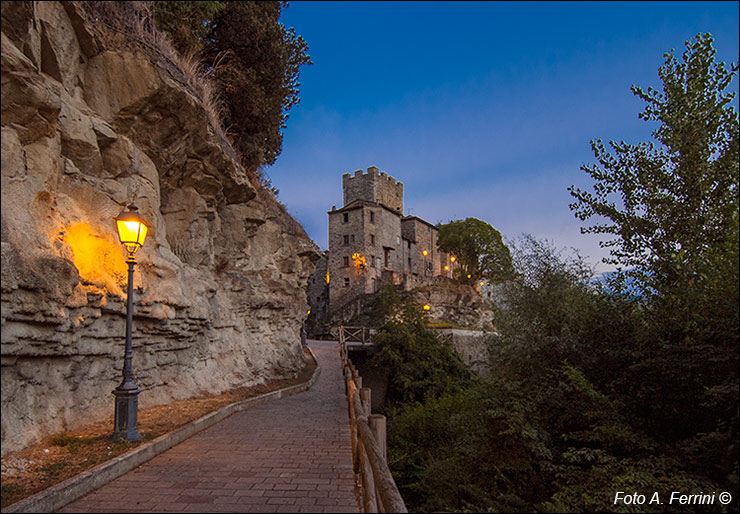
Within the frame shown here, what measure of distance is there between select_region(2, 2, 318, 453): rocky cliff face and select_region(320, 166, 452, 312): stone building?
1410 inches

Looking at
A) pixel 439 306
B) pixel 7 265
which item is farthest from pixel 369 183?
pixel 7 265

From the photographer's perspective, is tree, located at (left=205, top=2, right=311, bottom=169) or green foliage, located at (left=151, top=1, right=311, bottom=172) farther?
tree, located at (left=205, top=2, right=311, bottom=169)

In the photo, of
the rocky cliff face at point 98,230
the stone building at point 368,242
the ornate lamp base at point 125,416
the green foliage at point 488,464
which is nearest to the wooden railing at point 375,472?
the green foliage at point 488,464

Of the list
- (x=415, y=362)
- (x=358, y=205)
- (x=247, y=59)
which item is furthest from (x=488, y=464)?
(x=358, y=205)

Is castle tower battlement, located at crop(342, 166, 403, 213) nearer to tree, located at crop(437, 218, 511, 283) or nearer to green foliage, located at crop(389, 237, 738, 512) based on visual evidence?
tree, located at crop(437, 218, 511, 283)

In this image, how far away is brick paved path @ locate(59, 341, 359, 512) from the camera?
4664 millimetres

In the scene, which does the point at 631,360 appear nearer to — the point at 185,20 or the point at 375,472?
the point at 375,472

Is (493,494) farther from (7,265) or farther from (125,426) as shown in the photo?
(7,265)

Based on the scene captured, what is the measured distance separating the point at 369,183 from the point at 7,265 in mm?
51988

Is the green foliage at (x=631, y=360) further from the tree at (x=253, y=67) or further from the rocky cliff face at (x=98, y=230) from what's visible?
the tree at (x=253, y=67)

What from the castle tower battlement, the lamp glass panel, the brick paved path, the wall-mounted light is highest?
the castle tower battlement

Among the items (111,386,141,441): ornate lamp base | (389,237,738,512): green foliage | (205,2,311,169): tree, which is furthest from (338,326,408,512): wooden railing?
(205,2,311,169): tree

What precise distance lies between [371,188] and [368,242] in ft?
27.1

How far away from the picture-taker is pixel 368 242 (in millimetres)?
51062
